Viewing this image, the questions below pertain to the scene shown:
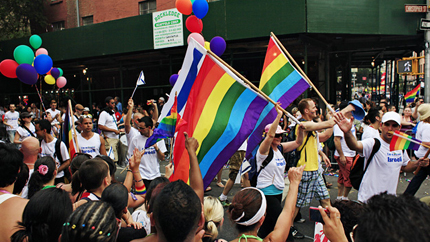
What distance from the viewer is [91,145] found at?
5.98 meters

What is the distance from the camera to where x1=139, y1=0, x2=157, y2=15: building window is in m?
18.1

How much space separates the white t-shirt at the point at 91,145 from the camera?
594cm

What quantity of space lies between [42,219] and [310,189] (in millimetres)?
4029

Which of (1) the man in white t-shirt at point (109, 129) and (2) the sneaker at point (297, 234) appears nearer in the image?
(2) the sneaker at point (297, 234)

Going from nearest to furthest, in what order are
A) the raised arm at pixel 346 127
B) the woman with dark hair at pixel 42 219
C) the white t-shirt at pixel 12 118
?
the woman with dark hair at pixel 42 219 < the raised arm at pixel 346 127 < the white t-shirt at pixel 12 118

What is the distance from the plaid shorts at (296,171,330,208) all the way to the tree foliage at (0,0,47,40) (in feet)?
71.2

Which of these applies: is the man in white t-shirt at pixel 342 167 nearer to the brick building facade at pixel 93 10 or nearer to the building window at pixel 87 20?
the brick building facade at pixel 93 10

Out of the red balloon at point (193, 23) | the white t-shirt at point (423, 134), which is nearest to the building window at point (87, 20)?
the red balloon at point (193, 23)

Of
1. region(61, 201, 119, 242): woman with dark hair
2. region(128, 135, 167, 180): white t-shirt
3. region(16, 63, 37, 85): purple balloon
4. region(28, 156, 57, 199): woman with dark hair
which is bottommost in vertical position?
region(128, 135, 167, 180): white t-shirt

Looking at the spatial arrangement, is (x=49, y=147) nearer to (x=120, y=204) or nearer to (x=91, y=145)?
(x=91, y=145)

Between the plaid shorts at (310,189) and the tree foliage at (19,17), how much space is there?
21.7 metres

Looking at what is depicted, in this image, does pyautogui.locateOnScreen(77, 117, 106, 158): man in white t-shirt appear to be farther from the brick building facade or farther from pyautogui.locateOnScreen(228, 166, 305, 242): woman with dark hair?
the brick building facade

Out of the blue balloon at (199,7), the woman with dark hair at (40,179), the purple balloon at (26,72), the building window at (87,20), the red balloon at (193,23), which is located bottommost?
the woman with dark hair at (40,179)

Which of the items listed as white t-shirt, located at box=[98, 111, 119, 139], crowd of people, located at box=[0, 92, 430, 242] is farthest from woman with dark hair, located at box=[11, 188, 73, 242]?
white t-shirt, located at box=[98, 111, 119, 139]
